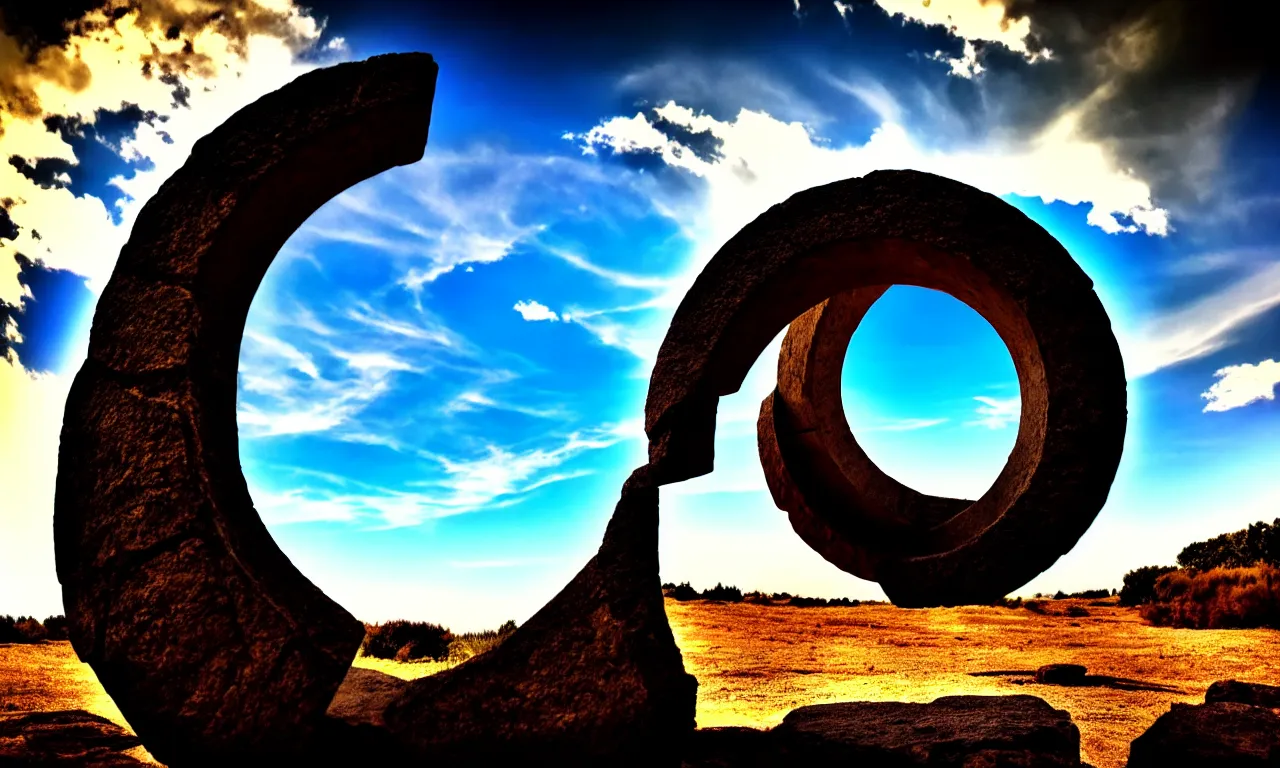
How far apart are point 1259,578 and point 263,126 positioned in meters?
13.3

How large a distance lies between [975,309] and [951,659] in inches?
206

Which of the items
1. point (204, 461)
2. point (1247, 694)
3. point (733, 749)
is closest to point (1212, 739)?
point (1247, 694)

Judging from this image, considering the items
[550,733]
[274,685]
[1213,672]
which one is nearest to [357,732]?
[274,685]

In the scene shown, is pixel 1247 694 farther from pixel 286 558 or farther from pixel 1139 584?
pixel 1139 584

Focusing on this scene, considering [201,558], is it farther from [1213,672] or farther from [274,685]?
[1213,672]

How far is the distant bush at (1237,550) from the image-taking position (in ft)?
52.8

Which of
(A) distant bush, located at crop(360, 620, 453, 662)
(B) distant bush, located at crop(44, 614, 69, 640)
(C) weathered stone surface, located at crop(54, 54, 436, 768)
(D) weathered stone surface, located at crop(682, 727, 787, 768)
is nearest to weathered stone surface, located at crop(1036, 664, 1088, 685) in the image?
(D) weathered stone surface, located at crop(682, 727, 787, 768)

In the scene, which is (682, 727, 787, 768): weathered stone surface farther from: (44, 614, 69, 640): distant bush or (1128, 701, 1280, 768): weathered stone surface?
(44, 614, 69, 640): distant bush

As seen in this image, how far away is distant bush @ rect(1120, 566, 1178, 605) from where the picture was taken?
1528 cm

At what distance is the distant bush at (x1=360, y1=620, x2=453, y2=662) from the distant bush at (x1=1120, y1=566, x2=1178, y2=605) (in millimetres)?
12081

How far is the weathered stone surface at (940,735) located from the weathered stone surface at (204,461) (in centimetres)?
218

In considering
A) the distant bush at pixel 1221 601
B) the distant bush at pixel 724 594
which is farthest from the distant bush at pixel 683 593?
the distant bush at pixel 1221 601

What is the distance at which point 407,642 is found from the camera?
10500 mm

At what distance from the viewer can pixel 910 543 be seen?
529cm
